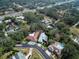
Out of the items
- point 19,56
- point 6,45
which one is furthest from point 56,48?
point 6,45

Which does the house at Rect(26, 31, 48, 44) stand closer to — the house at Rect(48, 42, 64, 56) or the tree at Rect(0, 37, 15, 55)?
the house at Rect(48, 42, 64, 56)

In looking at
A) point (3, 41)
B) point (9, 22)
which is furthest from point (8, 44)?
point (9, 22)

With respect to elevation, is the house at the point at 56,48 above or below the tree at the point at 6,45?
below

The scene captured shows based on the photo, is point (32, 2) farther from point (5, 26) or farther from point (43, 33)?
point (43, 33)

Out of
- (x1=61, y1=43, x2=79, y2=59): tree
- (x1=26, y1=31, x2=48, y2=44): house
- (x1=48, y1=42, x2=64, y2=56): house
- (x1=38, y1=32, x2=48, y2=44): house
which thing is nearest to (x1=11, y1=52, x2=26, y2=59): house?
(x1=48, y1=42, x2=64, y2=56): house

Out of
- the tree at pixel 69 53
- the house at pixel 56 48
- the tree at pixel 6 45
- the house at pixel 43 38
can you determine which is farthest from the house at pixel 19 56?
the tree at pixel 69 53

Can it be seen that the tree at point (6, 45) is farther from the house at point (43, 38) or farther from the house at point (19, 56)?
the house at point (43, 38)

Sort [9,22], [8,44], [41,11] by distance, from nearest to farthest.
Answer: [8,44] → [9,22] → [41,11]

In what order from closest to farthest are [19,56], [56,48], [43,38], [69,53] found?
[19,56] < [69,53] < [56,48] < [43,38]

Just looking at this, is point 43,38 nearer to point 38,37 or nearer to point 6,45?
point 38,37

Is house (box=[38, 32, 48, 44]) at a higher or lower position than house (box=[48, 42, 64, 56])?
higher

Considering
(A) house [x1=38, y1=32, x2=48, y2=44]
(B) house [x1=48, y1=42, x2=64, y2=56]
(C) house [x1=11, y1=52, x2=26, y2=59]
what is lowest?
(B) house [x1=48, y1=42, x2=64, y2=56]
